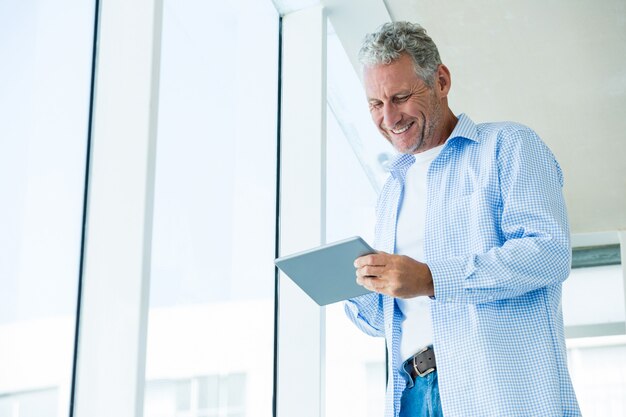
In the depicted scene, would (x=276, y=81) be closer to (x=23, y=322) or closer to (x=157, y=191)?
(x=157, y=191)

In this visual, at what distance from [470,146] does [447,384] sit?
0.49 metres

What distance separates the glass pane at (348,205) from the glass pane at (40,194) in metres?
2.13

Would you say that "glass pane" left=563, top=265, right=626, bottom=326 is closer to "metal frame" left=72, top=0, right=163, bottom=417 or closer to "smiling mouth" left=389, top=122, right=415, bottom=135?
"smiling mouth" left=389, top=122, right=415, bottom=135

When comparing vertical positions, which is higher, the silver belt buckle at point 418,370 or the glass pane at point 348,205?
the glass pane at point 348,205

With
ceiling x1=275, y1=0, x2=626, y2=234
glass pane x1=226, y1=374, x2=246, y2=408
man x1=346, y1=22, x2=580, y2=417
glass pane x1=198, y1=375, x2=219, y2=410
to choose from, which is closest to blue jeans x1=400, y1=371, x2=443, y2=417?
man x1=346, y1=22, x2=580, y2=417

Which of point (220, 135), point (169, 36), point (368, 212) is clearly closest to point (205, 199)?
point (220, 135)

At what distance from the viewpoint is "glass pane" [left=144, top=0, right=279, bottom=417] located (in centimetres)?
228

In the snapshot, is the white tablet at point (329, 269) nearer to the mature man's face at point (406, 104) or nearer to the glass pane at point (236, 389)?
the mature man's face at point (406, 104)

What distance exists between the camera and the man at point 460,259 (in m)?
1.46

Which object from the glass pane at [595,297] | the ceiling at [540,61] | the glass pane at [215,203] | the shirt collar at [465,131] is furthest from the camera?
the glass pane at [595,297]

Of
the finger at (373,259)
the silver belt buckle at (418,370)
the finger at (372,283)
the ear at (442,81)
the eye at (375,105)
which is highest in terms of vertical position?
the ear at (442,81)

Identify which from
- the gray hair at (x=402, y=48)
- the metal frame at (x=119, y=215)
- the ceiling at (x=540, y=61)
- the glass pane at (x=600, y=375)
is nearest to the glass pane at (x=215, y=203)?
the metal frame at (x=119, y=215)

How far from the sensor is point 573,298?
7336 millimetres

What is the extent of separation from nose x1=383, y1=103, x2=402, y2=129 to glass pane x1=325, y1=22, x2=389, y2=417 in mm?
2137
